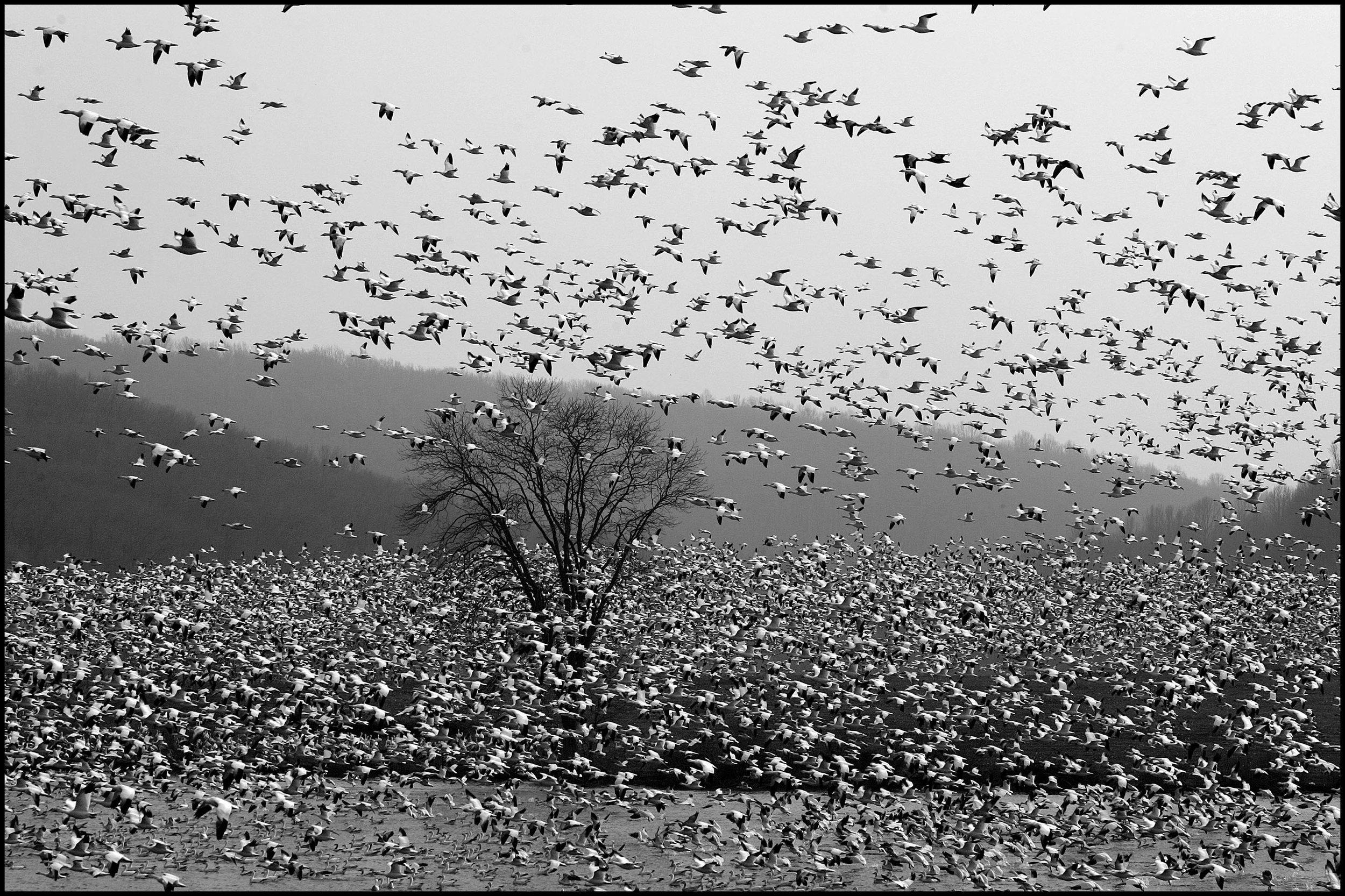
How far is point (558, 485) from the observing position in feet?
160

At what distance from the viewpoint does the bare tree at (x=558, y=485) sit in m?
46.0

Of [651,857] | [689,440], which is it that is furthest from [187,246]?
[689,440]

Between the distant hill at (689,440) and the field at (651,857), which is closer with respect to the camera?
the field at (651,857)

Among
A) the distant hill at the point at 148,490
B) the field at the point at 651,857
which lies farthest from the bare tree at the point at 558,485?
the distant hill at the point at 148,490

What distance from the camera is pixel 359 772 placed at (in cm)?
3048

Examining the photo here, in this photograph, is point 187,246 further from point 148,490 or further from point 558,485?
point 148,490

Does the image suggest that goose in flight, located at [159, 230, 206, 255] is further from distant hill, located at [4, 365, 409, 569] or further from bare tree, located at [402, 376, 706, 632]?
distant hill, located at [4, 365, 409, 569]

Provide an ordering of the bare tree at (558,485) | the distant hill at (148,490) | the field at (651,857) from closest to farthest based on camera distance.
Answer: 1. the field at (651,857)
2. the bare tree at (558,485)
3. the distant hill at (148,490)

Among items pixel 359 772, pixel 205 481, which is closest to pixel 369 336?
pixel 359 772

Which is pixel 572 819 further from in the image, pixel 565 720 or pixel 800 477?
pixel 800 477

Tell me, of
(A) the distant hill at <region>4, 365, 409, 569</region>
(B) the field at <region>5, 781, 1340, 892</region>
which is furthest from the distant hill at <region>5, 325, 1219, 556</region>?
(B) the field at <region>5, 781, 1340, 892</region>

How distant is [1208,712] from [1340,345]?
1770 centimetres

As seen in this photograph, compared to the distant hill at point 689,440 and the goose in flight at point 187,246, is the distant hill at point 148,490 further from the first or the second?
the goose in flight at point 187,246

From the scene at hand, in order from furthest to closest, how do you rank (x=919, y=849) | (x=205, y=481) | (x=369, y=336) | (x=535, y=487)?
(x=205, y=481) < (x=535, y=487) < (x=369, y=336) < (x=919, y=849)
